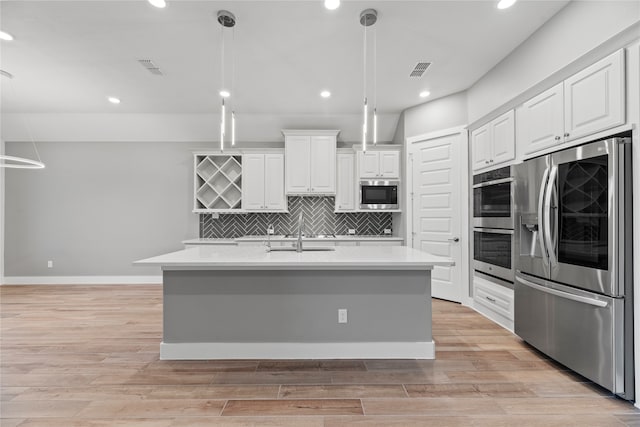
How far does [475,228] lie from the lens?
12.5 ft

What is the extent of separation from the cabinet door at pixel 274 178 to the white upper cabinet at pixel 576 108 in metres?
3.35

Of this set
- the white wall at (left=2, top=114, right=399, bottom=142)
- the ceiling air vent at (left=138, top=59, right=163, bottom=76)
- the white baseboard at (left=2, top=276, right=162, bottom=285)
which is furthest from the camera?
the white baseboard at (left=2, top=276, right=162, bottom=285)

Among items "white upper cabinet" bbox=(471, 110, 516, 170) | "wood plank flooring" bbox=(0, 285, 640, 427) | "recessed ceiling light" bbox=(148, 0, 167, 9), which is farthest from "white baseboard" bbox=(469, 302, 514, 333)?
"recessed ceiling light" bbox=(148, 0, 167, 9)

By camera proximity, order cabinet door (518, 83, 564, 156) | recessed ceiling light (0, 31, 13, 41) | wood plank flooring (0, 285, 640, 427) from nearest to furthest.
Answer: wood plank flooring (0, 285, 640, 427) < cabinet door (518, 83, 564, 156) < recessed ceiling light (0, 31, 13, 41)

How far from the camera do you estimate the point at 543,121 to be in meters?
2.70

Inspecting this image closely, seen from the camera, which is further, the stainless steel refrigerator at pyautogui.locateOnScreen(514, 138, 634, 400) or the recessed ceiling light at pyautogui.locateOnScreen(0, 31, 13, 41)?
the recessed ceiling light at pyautogui.locateOnScreen(0, 31, 13, 41)

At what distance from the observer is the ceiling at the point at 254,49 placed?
2.60m

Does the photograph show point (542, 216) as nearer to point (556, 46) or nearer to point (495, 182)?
point (495, 182)

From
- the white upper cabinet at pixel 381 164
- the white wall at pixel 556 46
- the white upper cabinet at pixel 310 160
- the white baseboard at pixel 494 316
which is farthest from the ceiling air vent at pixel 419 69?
the white baseboard at pixel 494 316

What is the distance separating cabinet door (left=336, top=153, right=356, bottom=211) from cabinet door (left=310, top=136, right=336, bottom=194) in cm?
14

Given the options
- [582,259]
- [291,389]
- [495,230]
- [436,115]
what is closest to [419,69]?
[436,115]

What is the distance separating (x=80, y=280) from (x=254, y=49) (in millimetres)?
5038

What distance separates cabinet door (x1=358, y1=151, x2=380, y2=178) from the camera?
5113 mm

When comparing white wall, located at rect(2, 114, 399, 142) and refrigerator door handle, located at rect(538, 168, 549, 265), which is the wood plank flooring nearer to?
refrigerator door handle, located at rect(538, 168, 549, 265)
